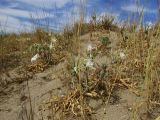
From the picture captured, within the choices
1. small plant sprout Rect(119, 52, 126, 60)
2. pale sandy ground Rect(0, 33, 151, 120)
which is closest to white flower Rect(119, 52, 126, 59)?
small plant sprout Rect(119, 52, 126, 60)

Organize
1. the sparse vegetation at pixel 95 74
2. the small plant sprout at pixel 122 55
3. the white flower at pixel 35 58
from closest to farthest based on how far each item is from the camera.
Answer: the sparse vegetation at pixel 95 74
the small plant sprout at pixel 122 55
the white flower at pixel 35 58

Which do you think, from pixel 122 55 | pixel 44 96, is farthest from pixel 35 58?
pixel 122 55

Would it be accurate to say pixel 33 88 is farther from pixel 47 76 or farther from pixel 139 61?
pixel 139 61

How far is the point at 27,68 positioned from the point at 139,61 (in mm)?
1617

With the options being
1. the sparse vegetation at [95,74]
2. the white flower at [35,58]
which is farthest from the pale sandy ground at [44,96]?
the white flower at [35,58]

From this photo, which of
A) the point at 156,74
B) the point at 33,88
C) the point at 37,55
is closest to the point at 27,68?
the point at 37,55

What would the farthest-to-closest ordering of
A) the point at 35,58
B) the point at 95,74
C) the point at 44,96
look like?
the point at 35,58
the point at 44,96
the point at 95,74

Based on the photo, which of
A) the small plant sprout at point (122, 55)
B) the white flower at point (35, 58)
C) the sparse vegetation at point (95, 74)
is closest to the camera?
the sparse vegetation at point (95, 74)

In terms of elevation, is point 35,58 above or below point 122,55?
below

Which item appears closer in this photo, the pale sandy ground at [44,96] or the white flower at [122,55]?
the pale sandy ground at [44,96]

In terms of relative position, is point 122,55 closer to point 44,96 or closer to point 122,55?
point 122,55

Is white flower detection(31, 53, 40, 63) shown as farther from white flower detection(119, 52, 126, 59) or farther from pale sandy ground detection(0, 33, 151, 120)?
white flower detection(119, 52, 126, 59)

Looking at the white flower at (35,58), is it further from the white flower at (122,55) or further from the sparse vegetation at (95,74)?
the white flower at (122,55)

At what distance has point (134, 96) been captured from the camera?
341cm
